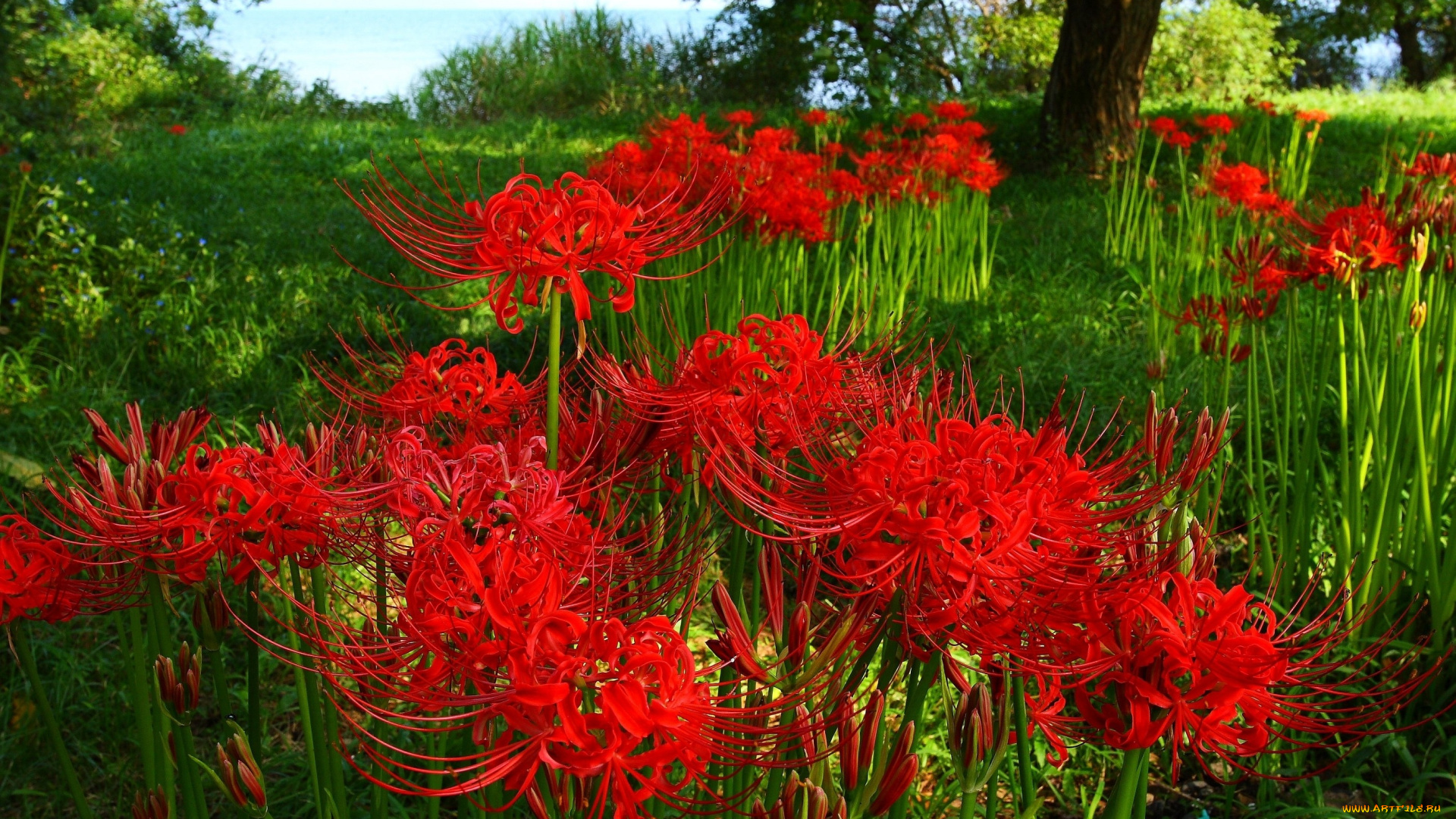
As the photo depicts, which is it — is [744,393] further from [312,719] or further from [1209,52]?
[1209,52]

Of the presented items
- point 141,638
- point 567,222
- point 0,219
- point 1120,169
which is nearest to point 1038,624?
point 567,222

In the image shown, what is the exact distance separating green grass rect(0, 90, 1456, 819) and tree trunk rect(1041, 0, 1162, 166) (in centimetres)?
34

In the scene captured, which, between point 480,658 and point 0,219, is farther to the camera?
point 0,219

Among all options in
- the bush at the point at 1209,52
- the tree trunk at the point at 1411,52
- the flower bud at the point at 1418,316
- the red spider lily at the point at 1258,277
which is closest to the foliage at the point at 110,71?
the red spider lily at the point at 1258,277

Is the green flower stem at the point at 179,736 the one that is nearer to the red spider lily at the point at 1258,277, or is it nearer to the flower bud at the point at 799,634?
the flower bud at the point at 799,634

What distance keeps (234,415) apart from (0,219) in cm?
150

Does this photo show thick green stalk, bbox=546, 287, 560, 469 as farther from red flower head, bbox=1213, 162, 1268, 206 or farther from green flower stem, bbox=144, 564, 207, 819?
red flower head, bbox=1213, 162, 1268, 206

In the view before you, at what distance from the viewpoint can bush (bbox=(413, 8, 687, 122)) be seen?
14.2 meters

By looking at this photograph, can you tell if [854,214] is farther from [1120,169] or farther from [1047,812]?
[1047,812]

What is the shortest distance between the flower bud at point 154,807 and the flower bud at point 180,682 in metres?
0.11

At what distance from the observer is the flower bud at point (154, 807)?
139 cm

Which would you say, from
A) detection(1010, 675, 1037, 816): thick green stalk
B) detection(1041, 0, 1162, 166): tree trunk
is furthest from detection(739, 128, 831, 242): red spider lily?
detection(1041, 0, 1162, 166): tree trunk

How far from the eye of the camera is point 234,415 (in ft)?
13.5

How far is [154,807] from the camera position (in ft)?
4.55
